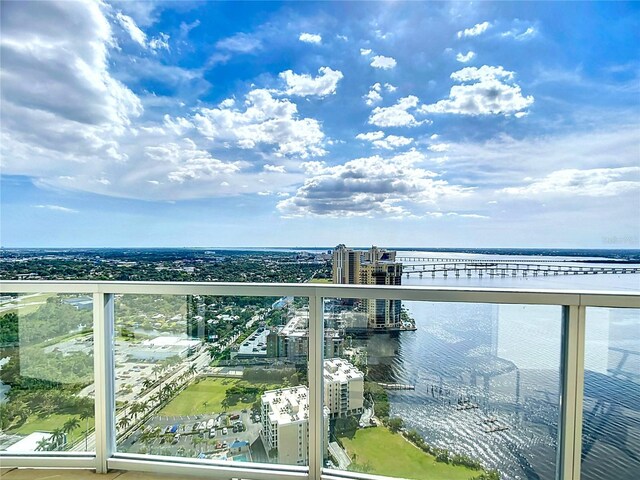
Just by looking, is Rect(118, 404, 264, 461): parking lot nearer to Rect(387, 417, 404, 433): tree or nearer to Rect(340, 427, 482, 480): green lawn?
Rect(340, 427, 482, 480): green lawn

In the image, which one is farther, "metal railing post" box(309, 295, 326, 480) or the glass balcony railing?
"metal railing post" box(309, 295, 326, 480)

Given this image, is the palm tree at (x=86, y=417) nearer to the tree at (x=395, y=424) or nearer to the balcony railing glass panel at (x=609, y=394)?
the tree at (x=395, y=424)

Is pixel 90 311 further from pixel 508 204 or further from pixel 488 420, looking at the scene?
pixel 508 204

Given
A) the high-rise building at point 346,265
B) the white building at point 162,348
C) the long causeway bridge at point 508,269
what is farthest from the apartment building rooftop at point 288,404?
the long causeway bridge at point 508,269

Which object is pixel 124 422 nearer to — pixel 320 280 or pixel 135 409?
pixel 135 409

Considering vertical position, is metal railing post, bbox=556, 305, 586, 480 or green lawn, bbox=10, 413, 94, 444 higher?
metal railing post, bbox=556, 305, 586, 480


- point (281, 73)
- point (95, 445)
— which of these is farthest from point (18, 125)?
point (95, 445)

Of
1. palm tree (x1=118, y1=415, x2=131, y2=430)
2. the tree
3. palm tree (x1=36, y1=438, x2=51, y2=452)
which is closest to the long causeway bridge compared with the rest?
the tree
